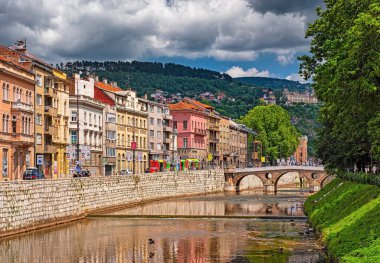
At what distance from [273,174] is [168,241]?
283 ft

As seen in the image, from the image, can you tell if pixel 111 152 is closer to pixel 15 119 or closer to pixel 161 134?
pixel 161 134

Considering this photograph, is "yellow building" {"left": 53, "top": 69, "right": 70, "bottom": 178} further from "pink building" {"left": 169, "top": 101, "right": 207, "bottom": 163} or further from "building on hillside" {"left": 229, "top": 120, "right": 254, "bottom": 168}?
"building on hillside" {"left": 229, "top": 120, "right": 254, "bottom": 168}

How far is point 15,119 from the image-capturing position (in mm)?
75125

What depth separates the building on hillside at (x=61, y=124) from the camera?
90.1m

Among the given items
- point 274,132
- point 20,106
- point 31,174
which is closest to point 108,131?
point 20,106

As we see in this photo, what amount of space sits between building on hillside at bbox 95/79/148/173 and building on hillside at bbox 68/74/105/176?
636 centimetres

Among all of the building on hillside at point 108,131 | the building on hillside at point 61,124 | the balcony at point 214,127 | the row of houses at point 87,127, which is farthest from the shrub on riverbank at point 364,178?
the balcony at point 214,127

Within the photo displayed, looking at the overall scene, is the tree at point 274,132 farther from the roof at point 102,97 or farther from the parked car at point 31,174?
the parked car at point 31,174

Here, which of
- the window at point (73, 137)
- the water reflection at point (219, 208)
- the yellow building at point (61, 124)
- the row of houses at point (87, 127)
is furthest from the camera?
the window at point (73, 137)

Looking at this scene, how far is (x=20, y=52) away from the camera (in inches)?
3356

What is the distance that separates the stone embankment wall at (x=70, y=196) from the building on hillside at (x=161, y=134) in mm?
25732

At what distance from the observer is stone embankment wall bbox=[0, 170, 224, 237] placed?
49.9 metres

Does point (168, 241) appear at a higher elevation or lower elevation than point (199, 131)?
lower

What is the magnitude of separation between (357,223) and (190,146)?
122396 millimetres
